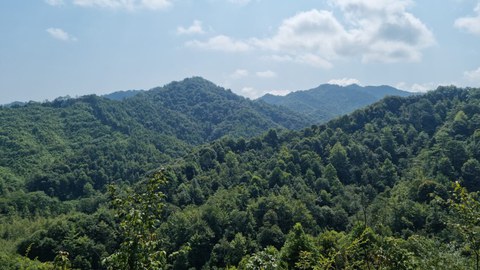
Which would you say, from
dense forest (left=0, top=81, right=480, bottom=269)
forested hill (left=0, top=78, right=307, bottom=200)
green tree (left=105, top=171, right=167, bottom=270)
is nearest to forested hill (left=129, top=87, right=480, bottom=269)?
dense forest (left=0, top=81, right=480, bottom=269)

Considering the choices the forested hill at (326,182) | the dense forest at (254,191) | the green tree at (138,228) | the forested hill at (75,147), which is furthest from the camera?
the forested hill at (75,147)

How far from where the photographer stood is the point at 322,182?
82.6 m

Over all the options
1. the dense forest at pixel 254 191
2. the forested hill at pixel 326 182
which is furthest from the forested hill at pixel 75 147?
the forested hill at pixel 326 182

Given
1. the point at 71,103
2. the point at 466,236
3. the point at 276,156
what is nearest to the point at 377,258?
the point at 466,236

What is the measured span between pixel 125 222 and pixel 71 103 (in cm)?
20545

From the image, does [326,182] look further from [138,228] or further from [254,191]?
[138,228]

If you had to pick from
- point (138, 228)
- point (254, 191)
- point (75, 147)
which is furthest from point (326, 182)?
point (75, 147)

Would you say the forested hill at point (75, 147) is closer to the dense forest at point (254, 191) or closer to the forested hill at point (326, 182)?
the dense forest at point (254, 191)

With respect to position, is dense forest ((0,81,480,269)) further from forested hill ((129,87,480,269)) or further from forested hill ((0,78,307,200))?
forested hill ((0,78,307,200))

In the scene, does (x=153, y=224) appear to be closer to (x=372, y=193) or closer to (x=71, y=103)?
(x=372, y=193)

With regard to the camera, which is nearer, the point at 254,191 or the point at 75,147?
the point at 254,191

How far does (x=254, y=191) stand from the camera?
77.5 meters

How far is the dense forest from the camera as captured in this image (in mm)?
23219

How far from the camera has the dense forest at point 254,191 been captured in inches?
914
